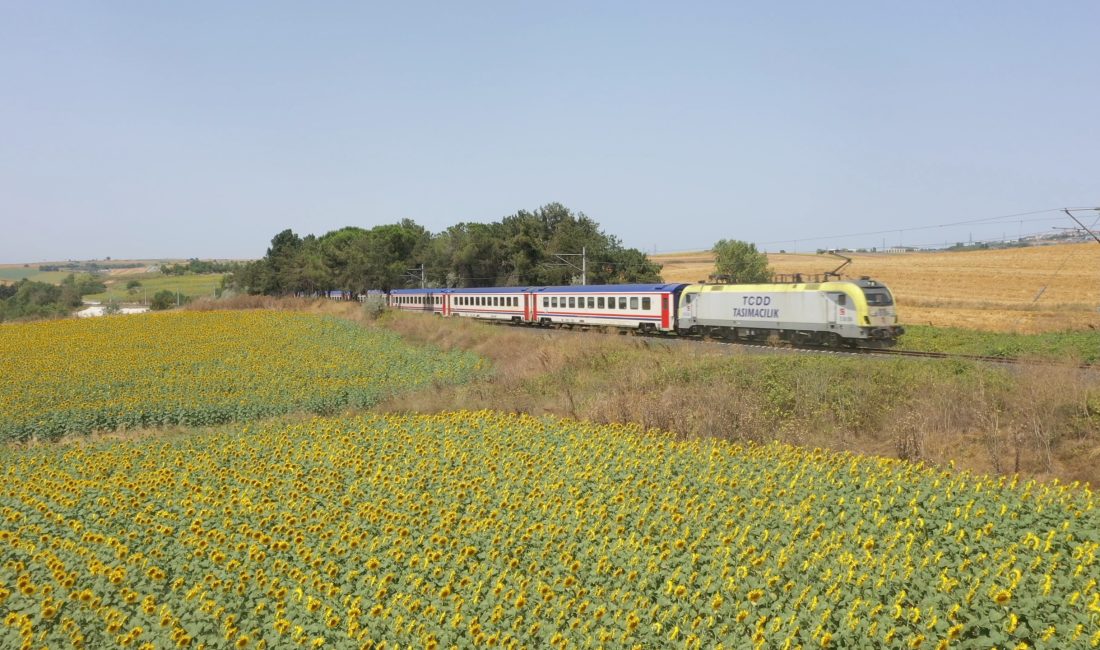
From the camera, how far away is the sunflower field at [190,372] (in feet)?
60.2

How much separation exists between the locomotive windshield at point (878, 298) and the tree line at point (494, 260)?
30848mm

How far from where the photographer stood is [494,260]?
6975 cm

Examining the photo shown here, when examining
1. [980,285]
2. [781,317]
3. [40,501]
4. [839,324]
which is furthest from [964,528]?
[980,285]

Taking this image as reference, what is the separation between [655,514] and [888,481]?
118 inches

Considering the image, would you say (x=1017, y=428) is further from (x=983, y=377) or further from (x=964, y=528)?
(x=964, y=528)

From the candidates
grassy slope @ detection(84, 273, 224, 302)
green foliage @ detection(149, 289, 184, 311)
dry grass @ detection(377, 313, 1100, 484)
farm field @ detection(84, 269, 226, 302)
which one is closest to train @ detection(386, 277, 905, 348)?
dry grass @ detection(377, 313, 1100, 484)

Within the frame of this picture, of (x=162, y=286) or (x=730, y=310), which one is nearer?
(x=730, y=310)

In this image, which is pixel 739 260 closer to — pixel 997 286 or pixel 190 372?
pixel 997 286

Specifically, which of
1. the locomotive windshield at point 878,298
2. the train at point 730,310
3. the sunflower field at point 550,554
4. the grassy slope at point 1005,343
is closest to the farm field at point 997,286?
the grassy slope at point 1005,343

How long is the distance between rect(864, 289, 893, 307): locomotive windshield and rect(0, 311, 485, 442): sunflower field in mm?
13323

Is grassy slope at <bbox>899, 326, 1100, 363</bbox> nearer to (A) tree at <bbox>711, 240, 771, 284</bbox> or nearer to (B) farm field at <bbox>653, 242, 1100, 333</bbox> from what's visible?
(B) farm field at <bbox>653, 242, 1100, 333</bbox>

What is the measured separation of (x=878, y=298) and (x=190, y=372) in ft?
76.1

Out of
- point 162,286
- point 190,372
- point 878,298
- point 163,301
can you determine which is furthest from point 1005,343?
point 162,286

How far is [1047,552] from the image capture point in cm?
690
